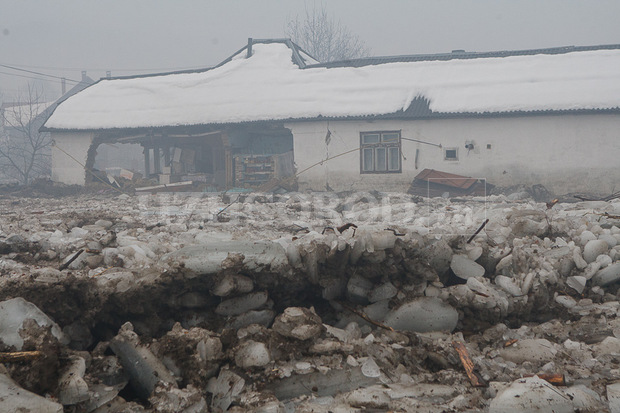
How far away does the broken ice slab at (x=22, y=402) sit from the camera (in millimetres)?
1821

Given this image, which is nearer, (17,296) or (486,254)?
(17,296)

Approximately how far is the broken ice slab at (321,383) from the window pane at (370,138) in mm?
12957

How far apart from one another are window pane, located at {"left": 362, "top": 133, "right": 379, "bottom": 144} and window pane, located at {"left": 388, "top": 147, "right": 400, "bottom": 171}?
0.50 m

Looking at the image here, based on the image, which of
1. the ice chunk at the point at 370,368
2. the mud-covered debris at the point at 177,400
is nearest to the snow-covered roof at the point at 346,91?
the ice chunk at the point at 370,368

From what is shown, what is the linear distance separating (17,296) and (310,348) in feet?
4.94

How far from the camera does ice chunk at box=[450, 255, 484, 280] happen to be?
11.7 feet

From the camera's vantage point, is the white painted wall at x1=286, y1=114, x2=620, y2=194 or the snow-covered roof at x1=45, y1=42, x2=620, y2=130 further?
the snow-covered roof at x1=45, y1=42, x2=620, y2=130

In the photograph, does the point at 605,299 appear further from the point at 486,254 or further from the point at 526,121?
the point at 526,121

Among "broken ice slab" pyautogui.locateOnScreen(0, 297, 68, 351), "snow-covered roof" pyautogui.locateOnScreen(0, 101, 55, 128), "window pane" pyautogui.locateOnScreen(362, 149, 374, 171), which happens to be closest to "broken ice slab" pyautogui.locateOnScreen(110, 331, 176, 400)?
"broken ice slab" pyautogui.locateOnScreen(0, 297, 68, 351)

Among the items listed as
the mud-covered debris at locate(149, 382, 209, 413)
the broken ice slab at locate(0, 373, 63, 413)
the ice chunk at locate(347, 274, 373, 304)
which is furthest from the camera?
the ice chunk at locate(347, 274, 373, 304)

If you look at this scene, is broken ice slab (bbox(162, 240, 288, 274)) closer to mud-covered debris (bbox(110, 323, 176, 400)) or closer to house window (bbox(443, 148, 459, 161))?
mud-covered debris (bbox(110, 323, 176, 400))

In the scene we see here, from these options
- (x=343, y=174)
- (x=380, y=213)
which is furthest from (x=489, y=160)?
(x=380, y=213)

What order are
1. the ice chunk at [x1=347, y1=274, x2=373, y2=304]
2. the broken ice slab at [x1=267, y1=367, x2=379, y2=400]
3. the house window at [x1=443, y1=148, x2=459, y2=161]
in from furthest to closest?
the house window at [x1=443, y1=148, x2=459, y2=161]
the ice chunk at [x1=347, y1=274, x2=373, y2=304]
the broken ice slab at [x1=267, y1=367, x2=379, y2=400]

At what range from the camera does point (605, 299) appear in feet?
11.6
